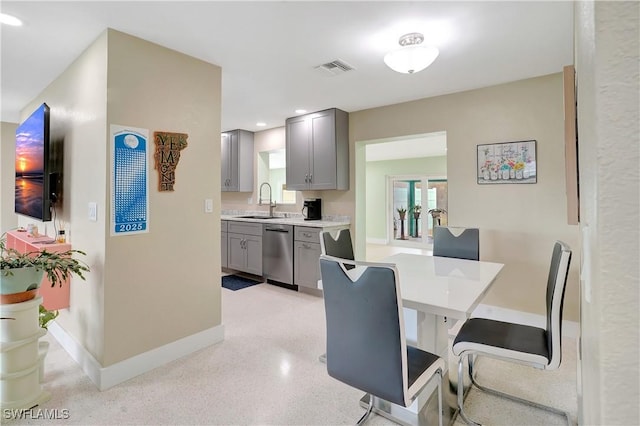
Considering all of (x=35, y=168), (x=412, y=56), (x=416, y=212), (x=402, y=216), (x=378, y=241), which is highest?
(x=412, y=56)

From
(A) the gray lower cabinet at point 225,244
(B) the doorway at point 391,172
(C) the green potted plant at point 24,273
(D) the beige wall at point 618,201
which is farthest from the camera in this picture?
(B) the doorway at point 391,172

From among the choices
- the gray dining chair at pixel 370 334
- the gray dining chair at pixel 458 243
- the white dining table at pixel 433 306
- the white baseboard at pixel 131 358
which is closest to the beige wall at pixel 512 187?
the gray dining chair at pixel 458 243

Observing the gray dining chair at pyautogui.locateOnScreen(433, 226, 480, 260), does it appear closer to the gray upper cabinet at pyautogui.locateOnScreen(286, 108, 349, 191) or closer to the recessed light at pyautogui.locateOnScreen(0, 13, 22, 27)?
the gray upper cabinet at pyautogui.locateOnScreen(286, 108, 349, 191)

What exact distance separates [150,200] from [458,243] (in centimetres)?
248

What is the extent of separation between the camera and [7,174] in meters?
4.80

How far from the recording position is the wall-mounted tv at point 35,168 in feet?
8.13

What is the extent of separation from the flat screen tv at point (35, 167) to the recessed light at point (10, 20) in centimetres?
55

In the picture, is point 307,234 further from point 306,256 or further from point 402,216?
point 402,216

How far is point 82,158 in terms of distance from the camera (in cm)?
243

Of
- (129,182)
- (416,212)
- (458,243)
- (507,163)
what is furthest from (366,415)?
(416,212)

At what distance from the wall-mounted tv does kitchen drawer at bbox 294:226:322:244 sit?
8.27 feet

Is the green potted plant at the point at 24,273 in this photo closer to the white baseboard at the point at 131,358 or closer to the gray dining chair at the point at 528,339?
the white baseboard at the point at 131,358

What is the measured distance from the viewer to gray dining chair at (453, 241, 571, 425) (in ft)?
5.22

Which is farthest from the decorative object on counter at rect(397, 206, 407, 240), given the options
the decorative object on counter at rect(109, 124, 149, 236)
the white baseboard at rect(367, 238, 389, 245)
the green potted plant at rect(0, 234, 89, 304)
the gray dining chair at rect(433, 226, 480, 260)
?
the green potted plant at rect(0, 234, 89, 304)
